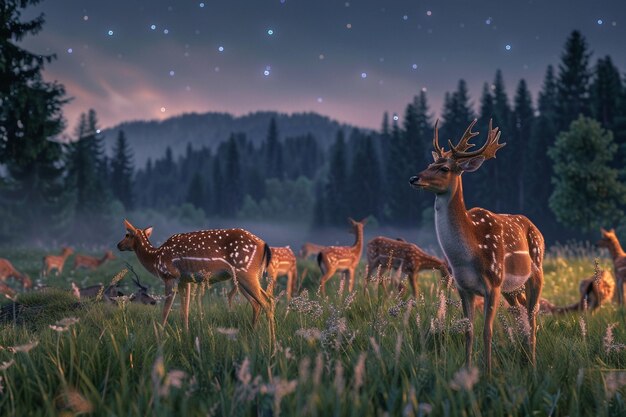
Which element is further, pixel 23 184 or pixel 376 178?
pixel 376 178

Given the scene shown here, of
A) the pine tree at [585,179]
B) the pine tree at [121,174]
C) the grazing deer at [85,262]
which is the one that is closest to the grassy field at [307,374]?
the grazing deer at [85,262]

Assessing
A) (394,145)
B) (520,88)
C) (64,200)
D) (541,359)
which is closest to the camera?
(541,359)

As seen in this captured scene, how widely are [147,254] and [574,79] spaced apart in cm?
6330

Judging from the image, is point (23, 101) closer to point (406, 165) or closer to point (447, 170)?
point (447, 170)

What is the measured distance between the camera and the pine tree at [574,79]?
198ft

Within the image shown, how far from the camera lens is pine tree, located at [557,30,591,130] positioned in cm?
6022

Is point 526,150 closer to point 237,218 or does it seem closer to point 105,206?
point 105,206

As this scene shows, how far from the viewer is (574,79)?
61375 mm

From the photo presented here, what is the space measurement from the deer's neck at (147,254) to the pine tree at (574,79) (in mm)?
61227

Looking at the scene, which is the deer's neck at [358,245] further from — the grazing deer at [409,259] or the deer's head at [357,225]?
the grazing deer at [409,259]

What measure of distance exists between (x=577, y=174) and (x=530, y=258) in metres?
33.9

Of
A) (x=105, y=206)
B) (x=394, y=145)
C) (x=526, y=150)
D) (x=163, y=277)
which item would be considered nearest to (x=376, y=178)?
(x=394, y=145)

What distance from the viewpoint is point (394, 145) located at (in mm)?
87750

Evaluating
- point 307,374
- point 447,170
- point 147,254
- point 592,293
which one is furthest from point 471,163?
point 592,293
